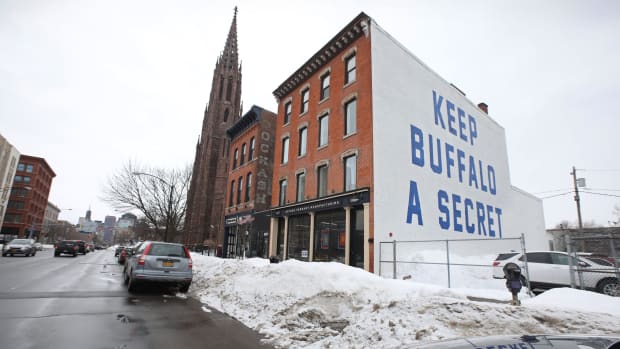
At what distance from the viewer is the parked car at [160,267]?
10.2m

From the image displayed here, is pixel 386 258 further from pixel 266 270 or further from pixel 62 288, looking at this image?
pixel 62 288

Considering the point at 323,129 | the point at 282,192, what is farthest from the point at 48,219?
the point at 323,129

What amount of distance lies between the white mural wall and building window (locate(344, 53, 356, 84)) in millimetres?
1654

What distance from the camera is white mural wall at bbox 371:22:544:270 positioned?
53.0 feet

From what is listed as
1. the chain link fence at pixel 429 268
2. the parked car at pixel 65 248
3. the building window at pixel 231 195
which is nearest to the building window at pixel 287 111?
the building window at pixel 231 195

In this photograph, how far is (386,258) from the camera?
14.6m

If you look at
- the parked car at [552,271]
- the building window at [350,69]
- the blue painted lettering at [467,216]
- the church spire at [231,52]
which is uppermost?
the church spire at [231,52]

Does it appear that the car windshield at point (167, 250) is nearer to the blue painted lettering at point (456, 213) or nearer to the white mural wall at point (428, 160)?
the white mural wall at point (428, 160)

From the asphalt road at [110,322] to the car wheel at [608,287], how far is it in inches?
442

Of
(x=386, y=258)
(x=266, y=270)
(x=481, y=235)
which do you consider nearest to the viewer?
(x=266, y=270)

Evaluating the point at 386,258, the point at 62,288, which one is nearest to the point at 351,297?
the point at 386,258

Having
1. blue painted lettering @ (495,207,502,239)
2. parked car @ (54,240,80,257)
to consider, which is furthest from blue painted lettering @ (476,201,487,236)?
parked car @ (54,240,80,257)

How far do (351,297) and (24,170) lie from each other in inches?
3979

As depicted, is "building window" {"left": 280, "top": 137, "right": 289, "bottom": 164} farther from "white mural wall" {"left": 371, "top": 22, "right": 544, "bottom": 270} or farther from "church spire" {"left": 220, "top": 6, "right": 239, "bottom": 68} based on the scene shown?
"church spire" {"left": 220, "top": 6, "right": 239, "bottom": 68}
